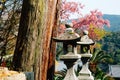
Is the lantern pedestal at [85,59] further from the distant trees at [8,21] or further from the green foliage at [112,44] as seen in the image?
the green foliage at [112,44]

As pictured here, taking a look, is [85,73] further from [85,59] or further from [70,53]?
[70,53]

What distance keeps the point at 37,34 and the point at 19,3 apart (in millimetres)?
7660

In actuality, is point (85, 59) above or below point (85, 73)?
above

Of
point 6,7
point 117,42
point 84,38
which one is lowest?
Answer: point 117,42

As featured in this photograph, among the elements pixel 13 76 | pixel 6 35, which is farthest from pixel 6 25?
pixel 13 76

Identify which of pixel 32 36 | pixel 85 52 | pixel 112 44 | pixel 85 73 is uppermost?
pixel 32 36

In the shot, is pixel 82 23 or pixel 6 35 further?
pixel 82 23

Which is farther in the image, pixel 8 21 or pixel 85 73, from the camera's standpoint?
pixel 8 21

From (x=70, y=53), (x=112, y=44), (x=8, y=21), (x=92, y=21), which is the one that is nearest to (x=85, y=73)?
(x=70, y=53)

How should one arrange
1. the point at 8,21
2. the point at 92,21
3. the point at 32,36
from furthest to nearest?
the point at 92,21 < the point at 8,21 < the point at 32,36

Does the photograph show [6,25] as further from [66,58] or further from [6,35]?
[66,58]

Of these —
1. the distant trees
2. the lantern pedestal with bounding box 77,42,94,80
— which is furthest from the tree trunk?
the distant trees

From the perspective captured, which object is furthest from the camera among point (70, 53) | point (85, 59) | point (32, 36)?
point (85, 59)

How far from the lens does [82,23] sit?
99.0ft
